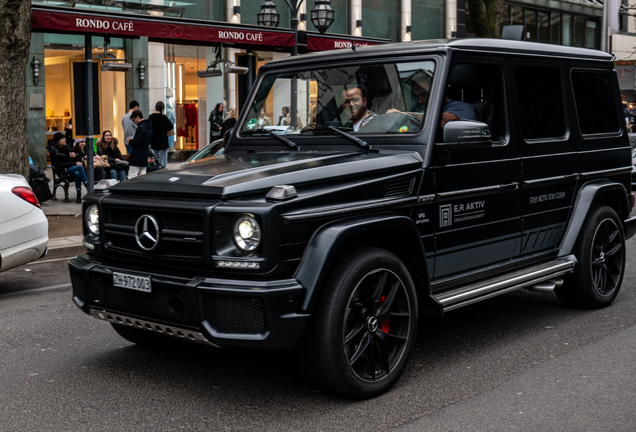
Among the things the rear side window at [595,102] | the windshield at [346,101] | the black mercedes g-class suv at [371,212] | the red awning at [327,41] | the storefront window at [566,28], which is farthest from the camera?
the storefront window at [566,28]

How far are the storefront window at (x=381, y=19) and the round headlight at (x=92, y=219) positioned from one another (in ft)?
80.7

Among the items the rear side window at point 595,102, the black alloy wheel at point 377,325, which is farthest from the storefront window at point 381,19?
the black alloy wheel at point 377,325

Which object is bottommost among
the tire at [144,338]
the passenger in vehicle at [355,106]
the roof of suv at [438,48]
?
the tire at [144,338]

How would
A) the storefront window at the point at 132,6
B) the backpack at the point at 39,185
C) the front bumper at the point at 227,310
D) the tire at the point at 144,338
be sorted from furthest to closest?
1. the storefront window at the point at 132,6
2. the backpack at the point at 39,185
3. the tire at the point at 144,338
4. the front bumper at the point at 227,310

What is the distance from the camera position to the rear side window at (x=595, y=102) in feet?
21.3

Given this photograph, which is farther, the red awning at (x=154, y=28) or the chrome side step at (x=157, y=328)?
the red awning at (x=154, y=28)

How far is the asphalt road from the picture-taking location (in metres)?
4.12

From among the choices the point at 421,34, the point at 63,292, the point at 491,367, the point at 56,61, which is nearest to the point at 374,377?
the point at 491,367

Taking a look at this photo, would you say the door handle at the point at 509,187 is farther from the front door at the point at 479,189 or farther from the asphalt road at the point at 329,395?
the asphalt road at the point at 329,395

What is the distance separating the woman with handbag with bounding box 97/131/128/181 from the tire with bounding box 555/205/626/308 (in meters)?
11.2

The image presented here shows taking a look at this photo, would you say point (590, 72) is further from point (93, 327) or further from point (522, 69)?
point (93, 327)

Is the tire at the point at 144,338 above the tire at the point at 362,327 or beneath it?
beneath

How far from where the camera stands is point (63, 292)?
766cm

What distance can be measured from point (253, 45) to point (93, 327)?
10.8 metres
